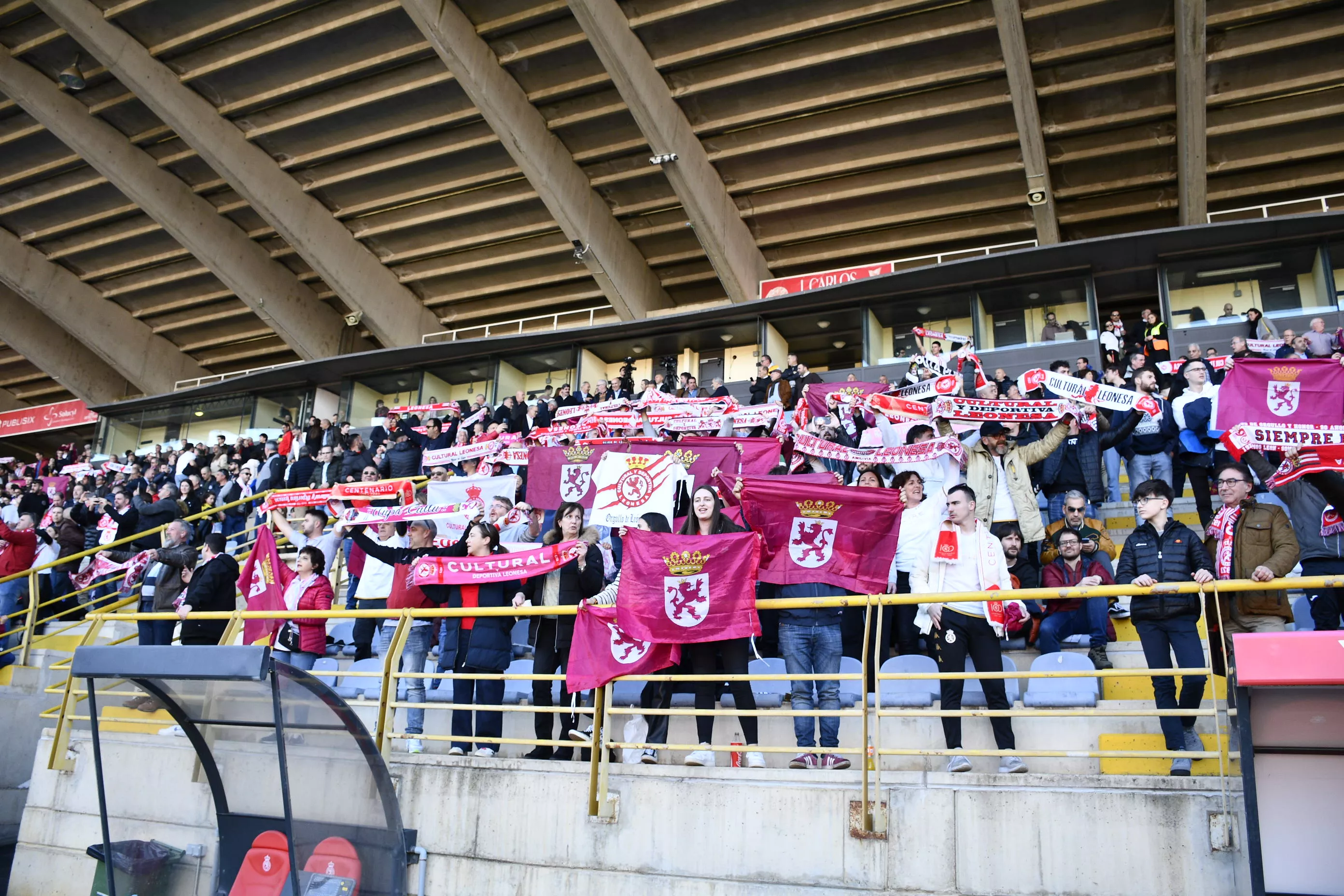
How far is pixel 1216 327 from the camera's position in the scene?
19125mm

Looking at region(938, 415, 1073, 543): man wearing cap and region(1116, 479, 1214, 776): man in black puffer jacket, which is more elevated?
region(938, 415, 1073, 543): man wearing cap

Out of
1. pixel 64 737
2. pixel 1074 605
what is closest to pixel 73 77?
pixel 64 737

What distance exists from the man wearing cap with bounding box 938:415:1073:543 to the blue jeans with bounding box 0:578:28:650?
11.7 meters

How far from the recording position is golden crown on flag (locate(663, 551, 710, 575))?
7.14 meters

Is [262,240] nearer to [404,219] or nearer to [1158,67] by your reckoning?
[404,219]

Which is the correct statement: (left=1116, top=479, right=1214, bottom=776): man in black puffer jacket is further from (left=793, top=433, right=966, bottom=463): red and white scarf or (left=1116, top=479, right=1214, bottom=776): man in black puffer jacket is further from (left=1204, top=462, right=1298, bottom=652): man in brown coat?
(left=793, top=433, right=966, bottom=463): red and white scarf

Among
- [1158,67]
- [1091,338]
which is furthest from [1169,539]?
[1158,67]

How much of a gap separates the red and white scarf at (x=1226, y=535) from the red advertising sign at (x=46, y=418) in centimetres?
3752

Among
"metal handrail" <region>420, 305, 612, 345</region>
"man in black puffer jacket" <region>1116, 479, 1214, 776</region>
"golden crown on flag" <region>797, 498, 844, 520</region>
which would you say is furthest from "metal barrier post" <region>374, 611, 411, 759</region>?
"metal handrail" <region>420, 305, 612, 345</region>

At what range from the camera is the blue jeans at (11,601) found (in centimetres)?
1310

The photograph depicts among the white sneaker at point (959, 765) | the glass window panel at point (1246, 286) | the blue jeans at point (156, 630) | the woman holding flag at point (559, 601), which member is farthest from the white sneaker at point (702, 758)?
the glass window panel at point (1246, 286)

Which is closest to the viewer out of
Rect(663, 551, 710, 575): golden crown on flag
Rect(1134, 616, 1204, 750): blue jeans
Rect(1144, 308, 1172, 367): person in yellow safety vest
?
Rect(1134, 616, 1204, 750): blue jeans

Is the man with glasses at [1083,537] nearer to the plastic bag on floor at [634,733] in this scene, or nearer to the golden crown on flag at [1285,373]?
the golden crown on flag at [1285,373]

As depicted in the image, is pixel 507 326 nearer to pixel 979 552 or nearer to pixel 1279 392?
pixel 1279 392
